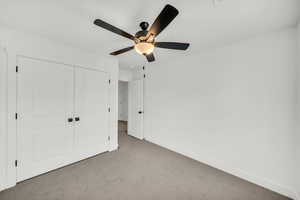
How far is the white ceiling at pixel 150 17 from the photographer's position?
131 centimetres

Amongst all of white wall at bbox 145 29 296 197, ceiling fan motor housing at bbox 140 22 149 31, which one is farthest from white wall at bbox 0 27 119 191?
white wall at bbox 145 29 296 197

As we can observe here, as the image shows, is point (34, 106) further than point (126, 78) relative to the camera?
No

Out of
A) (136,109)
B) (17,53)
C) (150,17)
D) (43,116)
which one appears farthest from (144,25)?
(136,109)

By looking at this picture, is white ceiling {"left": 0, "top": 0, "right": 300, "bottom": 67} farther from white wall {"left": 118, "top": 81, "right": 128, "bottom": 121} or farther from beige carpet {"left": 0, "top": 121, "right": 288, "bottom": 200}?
white wall {"left": 118, "top": 81, "right": 128, "bottom": 121}

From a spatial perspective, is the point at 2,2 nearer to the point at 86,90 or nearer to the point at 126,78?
the point at 86,90

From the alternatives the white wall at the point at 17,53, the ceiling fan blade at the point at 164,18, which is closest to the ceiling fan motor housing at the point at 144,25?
the ceiling fan blade at the point at 164,18

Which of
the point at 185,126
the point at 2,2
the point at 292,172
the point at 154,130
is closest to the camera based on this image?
the point at 2,2

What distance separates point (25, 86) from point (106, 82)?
137 cm

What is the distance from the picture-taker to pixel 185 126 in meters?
2.86

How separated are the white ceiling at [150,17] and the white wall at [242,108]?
1.14ft

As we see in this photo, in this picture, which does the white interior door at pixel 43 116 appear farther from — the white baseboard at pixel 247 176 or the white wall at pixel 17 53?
the white baseboard at pixel 247 176

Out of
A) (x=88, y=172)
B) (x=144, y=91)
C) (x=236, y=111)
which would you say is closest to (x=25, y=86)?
(x=88, y=172)

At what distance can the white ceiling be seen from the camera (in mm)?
1308

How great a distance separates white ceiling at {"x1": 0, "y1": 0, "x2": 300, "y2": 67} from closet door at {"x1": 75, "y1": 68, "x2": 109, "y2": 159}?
833 mm
